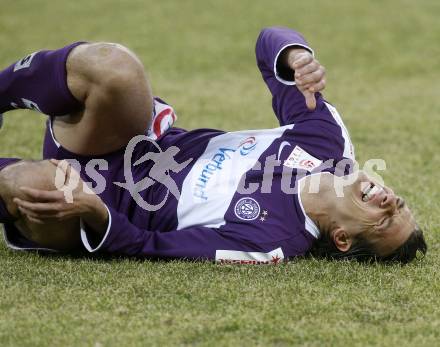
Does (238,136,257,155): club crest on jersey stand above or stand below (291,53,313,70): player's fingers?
below

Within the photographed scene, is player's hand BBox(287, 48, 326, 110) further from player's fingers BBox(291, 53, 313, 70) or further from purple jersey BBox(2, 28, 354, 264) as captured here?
purple jersey BBox(2, 28, 354, 264)

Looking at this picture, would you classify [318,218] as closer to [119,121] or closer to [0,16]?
[119,121]

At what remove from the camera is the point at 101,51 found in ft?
12.0

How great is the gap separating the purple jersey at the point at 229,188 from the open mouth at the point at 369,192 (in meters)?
0.25

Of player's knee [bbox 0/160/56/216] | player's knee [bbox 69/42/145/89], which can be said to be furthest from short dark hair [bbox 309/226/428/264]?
player's knee [bbox 0/160/56/216]

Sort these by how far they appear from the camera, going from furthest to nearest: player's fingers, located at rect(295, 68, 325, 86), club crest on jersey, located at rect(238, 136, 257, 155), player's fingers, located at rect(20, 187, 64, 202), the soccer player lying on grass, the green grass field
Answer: club crest on jersey, located at rect(238, 136, 257, 155)
player's fingers, located at rect(295, 68, 325, 86)
the soccer player lying on grass
player's fingers, located at rect(20, 187, 64, 202)
the green grass field

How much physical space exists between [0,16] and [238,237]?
10136mm

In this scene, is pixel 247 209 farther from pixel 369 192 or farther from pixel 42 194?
pixel 42 194

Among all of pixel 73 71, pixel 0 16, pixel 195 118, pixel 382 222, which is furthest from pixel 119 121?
pixel 0 16

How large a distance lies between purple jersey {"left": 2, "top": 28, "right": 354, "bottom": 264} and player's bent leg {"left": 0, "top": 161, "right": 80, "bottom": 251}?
3.5 inches

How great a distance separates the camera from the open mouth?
3.76 m

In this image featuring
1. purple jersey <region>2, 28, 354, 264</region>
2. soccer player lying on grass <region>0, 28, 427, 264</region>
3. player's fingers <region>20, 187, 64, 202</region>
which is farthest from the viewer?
purple jersey <region>2, 28, 354, 264</region>

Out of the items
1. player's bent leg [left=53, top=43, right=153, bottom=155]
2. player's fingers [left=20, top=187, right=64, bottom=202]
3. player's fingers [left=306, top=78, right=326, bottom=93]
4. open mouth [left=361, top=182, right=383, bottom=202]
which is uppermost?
player's fingers [left=306, top=78, right=326, bottom=93]

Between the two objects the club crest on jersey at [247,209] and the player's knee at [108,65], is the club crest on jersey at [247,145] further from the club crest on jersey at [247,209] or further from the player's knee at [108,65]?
the player's knee at [108,65]
